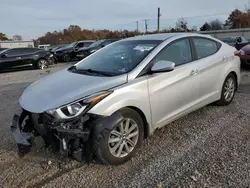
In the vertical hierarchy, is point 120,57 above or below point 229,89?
above

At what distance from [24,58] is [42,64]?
3.48ft

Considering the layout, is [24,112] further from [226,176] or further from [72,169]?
[226,176]

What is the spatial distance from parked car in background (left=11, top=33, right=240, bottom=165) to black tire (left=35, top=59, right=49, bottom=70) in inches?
450

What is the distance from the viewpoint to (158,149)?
341 centimetres

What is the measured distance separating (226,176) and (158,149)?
3.12 feet

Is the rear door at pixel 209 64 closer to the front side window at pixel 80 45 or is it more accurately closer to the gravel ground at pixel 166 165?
the gravel ground at pixel 166 165

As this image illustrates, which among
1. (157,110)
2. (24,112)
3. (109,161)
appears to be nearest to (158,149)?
(157,110)

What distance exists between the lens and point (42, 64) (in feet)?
49.1

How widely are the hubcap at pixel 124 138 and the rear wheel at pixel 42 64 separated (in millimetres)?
12788

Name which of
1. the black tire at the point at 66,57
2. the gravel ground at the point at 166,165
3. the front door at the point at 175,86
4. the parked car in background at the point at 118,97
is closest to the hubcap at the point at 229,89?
the parked car in background at the point at 118,97

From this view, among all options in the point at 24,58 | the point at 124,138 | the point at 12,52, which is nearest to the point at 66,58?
the point at 24,58

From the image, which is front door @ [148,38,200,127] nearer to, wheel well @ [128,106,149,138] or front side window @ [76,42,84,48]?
wheel well @ [128,106,149,138]

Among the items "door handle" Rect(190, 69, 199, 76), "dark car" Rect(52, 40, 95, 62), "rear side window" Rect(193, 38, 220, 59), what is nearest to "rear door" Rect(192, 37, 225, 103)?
"rear side window" Rect(193, 38, 220, 59)

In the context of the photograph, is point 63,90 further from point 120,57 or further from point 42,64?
point 42,64
